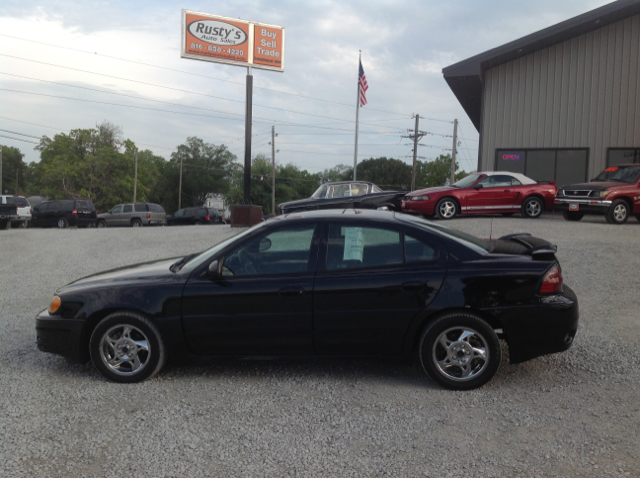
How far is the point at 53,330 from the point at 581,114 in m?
23.5

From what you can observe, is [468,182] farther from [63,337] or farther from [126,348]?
[63,337]

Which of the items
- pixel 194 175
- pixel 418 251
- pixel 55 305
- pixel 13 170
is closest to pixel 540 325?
pixel 418 251

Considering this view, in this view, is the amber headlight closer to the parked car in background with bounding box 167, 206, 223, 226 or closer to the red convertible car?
the red convertible car

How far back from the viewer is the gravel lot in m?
3.24

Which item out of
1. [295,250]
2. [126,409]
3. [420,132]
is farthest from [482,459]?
[420,132]

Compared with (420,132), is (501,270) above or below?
below

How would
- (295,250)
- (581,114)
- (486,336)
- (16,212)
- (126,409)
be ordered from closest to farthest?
(126,409), (486,336), (295,250), (581,114), (16,212)

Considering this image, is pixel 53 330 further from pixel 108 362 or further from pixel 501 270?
pixel 501 270

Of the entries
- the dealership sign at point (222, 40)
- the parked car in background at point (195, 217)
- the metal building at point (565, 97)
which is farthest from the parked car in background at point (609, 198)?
the parked car in background at point (195, 217)

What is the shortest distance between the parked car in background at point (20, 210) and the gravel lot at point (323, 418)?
86.2ft

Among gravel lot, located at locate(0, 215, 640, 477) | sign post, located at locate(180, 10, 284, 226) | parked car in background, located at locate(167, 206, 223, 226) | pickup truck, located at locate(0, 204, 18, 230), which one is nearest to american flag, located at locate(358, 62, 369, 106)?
sign post, located at locate(180, 10, 284, 226)

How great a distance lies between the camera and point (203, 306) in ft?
14.9

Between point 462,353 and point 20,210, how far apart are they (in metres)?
30.2

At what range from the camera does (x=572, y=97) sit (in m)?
23.2
